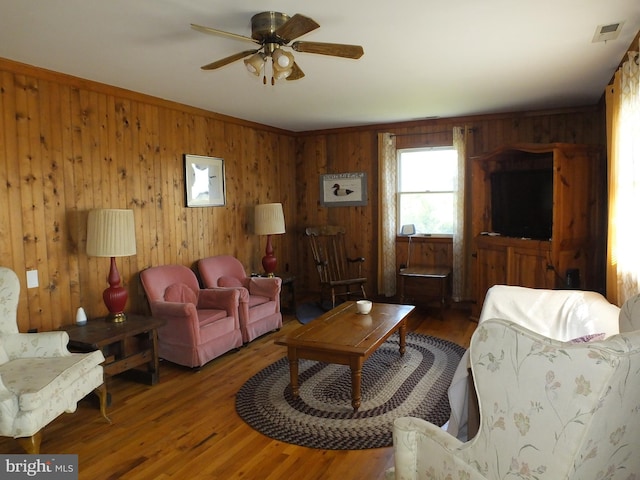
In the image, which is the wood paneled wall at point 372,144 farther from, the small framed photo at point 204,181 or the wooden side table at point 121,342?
the wooden side table at point 121,342

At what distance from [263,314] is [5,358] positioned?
2.22 meters

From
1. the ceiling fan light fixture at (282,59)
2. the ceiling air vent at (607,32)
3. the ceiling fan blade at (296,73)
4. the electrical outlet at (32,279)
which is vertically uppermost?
the ceiling air vent at (607,32)

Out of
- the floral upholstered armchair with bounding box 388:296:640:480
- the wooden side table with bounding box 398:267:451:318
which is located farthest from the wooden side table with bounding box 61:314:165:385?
the wooden side table with bounding box 398:267:451:318

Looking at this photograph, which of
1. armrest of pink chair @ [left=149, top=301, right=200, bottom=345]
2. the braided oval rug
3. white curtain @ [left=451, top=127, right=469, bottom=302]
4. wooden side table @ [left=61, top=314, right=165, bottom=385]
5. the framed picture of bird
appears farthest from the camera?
the framed picture of bird

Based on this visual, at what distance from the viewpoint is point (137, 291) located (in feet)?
12.9

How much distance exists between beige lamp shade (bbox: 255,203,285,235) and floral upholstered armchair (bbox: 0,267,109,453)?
255 cm

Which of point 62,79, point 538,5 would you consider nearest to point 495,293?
point 538,5

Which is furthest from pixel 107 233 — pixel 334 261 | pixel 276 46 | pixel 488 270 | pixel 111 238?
pixel 488 270

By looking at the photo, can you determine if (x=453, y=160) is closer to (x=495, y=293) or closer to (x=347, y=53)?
(x=495, y=293)

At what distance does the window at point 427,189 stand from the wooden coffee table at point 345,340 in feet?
7.60

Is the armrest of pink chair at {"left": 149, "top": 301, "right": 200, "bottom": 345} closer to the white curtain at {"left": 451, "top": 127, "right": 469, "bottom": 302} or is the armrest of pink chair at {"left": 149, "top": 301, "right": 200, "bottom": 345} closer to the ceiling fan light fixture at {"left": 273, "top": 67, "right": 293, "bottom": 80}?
the ceiling fan light fixture at {"left": 273, "top": 67, "right": 293, "bottom": 80}

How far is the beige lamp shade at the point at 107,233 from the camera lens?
3188 millimetres

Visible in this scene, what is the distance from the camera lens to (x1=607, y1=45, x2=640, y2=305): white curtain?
2.49 m

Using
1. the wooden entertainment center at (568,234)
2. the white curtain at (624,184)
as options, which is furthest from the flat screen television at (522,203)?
the white curtain at (624,184)
